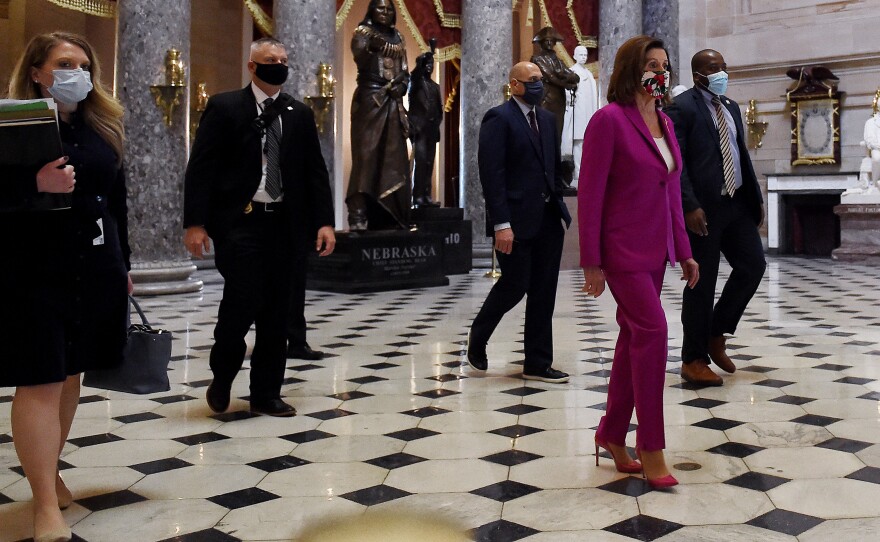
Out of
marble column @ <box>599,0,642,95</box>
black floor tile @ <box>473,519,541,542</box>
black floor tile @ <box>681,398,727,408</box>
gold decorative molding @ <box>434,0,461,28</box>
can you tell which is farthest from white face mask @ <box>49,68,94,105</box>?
marble column @ <box>599,0,642,95</box>

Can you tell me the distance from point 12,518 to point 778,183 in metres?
16.6

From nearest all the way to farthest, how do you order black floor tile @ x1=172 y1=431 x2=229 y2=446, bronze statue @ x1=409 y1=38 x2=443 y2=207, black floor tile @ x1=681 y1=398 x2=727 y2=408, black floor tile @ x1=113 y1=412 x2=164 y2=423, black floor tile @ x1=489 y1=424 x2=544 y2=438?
black floor tile @ x1=172 y1=431 x2=229 y2=446 → black floor tile @ x1=489 y1=424 x2=544 y2=438 → black floor tile @ x1=113 y1=412 x2=164 y2=423 → black floor tile @ x1=681 y1=398 x2=727 y2=408 → bronze statue @ x1=409 y1=38 x2=443 y2=207

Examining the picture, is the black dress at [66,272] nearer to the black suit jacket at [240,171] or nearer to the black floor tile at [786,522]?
the black suit jacket at [240,171]

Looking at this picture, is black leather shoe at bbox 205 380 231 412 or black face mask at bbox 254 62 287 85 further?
black leather shoe at bbox 205 380 231 412

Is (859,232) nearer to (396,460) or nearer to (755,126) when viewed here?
(755,126)

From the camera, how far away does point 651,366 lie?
328 cm

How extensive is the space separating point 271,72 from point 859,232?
44.3ft

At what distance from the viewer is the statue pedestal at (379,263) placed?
34.5 feet

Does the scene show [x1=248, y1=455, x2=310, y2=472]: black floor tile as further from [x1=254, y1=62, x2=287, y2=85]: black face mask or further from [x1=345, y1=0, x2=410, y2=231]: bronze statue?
[x1=345, y1=0, x2=410, y2=231]: bronze statue

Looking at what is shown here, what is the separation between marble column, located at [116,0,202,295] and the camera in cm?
985

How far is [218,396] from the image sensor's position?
454 centimetres

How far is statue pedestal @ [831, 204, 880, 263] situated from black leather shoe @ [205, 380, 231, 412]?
1308 cm

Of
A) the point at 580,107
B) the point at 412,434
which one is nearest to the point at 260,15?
the point at 580,107

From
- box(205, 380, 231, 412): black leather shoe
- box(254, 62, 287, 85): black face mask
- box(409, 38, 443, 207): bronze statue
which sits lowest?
box(205, 380, 231, 412): black leather shoe
